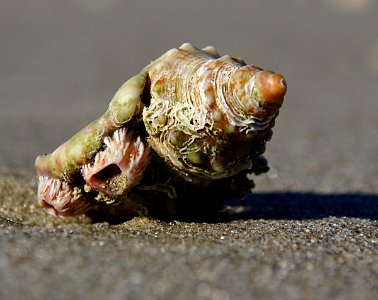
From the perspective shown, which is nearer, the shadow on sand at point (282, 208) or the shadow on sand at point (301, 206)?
the shadow on sand at point (282, 208)

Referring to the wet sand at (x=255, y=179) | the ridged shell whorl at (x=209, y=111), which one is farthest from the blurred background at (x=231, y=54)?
the ridged shell whorl at (x=209, y=111)

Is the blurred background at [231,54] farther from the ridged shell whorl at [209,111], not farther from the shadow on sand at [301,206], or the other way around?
the ridged shell whorl at [209,111]

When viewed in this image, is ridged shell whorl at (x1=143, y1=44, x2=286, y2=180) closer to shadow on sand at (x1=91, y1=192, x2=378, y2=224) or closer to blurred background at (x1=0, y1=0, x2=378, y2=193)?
shadow on sand at (x1=91, y1=192, x2=378, y2=224)

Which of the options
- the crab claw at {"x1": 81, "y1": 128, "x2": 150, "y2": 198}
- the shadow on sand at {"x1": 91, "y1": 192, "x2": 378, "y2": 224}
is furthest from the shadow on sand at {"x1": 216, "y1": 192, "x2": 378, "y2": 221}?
the crab claw at {"x1": 81, "y1": 128, "x2": 150, "y2": 198}

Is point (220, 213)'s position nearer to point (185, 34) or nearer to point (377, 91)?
point (377, 91)

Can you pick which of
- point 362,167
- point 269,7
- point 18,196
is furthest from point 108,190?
point 269,7
